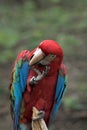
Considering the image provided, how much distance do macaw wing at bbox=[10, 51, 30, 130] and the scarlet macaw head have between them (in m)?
0.24

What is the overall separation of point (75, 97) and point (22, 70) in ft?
8.20

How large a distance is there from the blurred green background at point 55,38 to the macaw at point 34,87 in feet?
6.92

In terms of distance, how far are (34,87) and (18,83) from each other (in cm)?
16

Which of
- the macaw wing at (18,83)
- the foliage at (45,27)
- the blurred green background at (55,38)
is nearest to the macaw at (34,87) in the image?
the macaw wing at (18,83)

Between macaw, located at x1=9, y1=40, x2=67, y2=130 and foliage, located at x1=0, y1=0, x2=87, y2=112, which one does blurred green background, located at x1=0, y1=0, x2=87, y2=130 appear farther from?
macaw, located at x1=9, y1=40, x2=67, y2=130

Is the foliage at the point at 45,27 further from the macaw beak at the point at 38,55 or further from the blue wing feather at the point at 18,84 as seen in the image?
the macaw beak at the point at 38,55

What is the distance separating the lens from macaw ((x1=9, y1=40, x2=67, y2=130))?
8.11 ft

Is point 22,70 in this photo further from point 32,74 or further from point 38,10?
point 38,10

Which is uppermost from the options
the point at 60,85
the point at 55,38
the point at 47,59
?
the point at 47,59

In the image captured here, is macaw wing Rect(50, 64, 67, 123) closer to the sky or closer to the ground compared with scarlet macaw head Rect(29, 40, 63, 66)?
closer to the ground

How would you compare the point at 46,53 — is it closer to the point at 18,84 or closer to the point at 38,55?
the point at 38,55

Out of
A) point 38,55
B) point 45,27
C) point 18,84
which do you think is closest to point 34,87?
point 18,84

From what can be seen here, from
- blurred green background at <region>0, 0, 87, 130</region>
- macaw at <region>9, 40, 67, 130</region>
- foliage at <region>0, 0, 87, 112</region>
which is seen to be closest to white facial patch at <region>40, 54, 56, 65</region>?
macaw at <region>9, 40, 67, 130</region>

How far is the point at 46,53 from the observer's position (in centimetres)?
236
